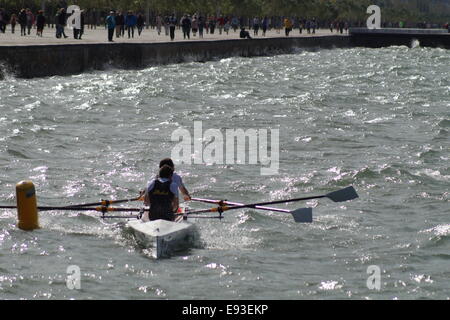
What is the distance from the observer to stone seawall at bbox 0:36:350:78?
128ft

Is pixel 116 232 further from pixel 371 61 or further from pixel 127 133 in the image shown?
pixel 371 61

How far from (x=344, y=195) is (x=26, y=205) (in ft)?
16.7

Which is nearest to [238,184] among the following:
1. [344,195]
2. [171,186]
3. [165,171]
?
[344,195]

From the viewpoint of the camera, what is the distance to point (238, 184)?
70.4 ft

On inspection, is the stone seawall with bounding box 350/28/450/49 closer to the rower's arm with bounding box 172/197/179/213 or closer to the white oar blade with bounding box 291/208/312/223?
the white oar blade with bounding box 291/208/312/223

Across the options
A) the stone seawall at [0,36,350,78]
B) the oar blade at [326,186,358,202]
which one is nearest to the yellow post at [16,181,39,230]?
the oar blade at [326,186,358,202]

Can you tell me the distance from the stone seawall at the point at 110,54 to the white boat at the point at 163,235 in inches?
878

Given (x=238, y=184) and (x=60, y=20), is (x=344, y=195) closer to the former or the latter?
(x=238, y=184)

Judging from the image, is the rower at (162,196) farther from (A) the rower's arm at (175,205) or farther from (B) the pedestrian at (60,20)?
(B) the pedestrian at (60,20)

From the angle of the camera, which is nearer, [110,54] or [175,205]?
[175,205]

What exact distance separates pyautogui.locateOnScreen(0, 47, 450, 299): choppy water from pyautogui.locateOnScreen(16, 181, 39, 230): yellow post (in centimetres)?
22

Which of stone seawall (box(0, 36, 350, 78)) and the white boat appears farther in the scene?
stone seawall (box(0, 36, 350, 78))
